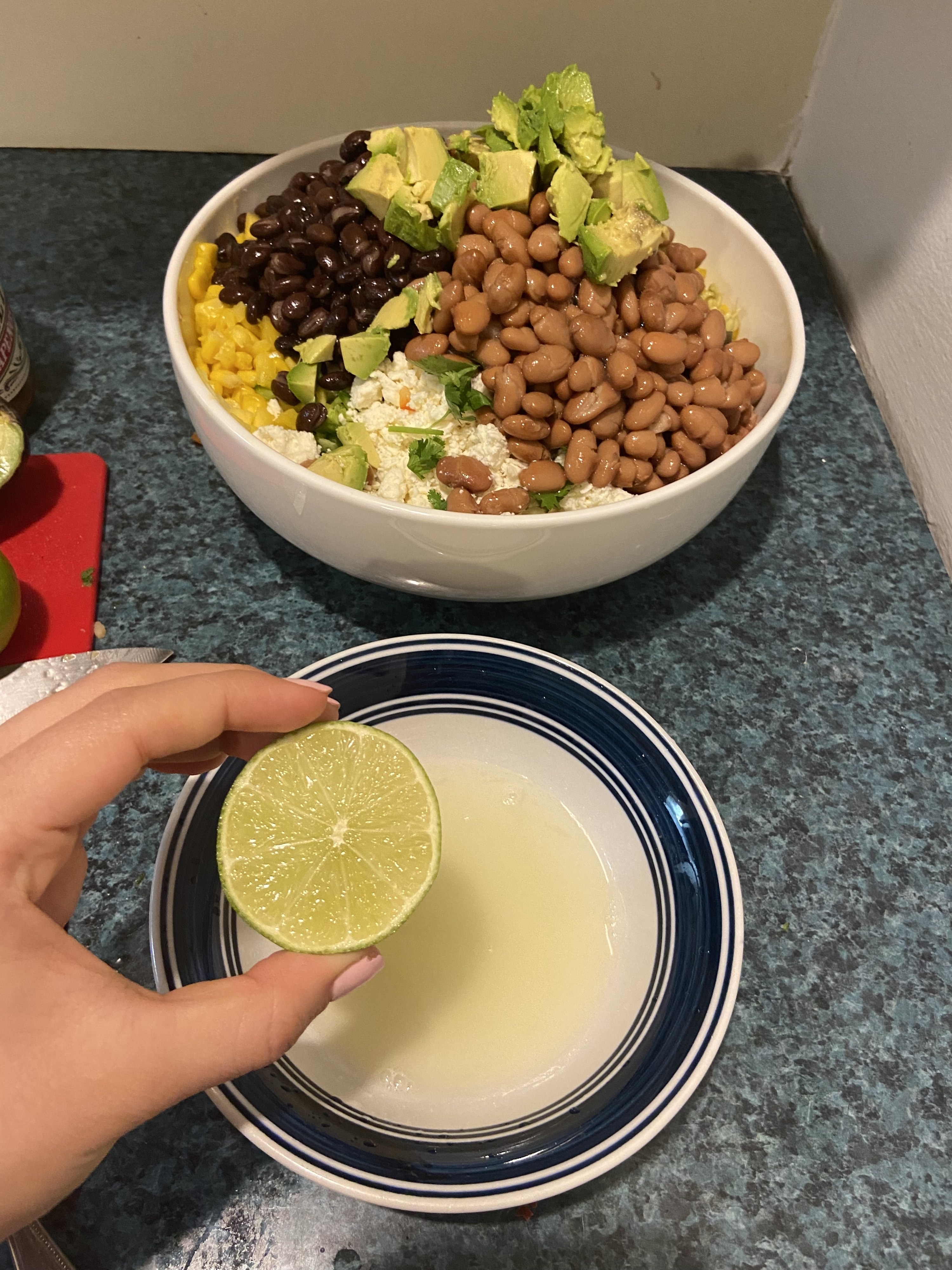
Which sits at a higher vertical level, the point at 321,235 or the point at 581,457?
the point at 321,235

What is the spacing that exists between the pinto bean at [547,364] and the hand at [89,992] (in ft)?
1.58

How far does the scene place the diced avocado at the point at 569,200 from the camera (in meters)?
0.94

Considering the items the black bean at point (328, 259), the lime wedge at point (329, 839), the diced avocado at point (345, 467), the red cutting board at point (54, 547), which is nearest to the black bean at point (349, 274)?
the black bean at point (328, 259)

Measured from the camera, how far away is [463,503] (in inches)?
36.1

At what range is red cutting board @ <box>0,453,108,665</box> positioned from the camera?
3.36 ft

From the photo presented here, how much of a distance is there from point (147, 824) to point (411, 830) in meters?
0.37

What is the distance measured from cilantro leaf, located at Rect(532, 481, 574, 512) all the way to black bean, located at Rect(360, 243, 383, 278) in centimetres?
33

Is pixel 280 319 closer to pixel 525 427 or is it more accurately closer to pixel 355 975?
pixel 525 427

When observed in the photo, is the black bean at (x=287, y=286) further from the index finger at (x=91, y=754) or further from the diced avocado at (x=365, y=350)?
the index finger at (x=91, y=754)

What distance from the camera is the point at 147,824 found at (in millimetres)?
931

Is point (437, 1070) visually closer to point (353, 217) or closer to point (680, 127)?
point (353, 217)

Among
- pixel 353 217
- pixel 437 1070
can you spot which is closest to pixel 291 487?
pixel 353 217

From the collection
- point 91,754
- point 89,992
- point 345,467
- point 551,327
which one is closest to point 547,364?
point 551,327

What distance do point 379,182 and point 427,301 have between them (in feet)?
0.53
